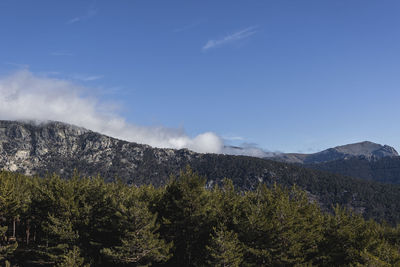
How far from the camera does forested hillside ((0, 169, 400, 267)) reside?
4109 centimetres

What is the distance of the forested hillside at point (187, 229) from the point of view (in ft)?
135

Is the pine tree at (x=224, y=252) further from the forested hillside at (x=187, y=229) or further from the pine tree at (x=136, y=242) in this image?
the pine tree at (x=136, y=242)

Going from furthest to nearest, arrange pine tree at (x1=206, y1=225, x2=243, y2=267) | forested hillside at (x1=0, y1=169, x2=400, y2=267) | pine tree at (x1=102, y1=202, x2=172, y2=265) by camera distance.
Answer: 1. forested hillside at (x1=0, y1=169, x2=400, y2=267)
2. pine tree at (x1=102, y1=202, x2=172, y2=265)
3. pine tree at (x1=206, y1=225, x2=243, y2=267)

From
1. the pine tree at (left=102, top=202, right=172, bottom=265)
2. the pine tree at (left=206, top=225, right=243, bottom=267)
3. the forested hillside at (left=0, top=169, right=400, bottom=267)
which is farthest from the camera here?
the forested hillside at (left=0, top=169, right=400, bottom=267)

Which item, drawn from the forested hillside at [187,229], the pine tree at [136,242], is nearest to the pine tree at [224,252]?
the forested hillside at [187,229]

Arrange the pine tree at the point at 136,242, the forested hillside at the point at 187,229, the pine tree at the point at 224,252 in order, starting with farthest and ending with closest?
the forested hillside at the point at 187,229
the pine tree at the point at 136,242
the pine tree at the point at 224,252

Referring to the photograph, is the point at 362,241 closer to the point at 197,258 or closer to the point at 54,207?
the point at 197,258

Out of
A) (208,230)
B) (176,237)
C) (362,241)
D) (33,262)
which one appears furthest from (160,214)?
(362,241)

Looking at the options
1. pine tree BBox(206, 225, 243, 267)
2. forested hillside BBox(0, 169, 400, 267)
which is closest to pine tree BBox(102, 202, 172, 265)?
forested hillside BBox(0, 169, 400, 267)

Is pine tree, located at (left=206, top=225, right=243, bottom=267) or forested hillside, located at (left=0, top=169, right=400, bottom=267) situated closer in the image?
pine tree, located at (left=206, top=225, right=243, bottom=267)

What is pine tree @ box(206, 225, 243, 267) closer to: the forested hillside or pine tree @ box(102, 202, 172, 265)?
the forested hillside

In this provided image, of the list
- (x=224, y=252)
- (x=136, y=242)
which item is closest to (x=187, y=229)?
(x=136, y=242)

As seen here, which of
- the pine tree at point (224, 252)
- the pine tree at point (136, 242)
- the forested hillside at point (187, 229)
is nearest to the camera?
the pine tree at point (224, 252)

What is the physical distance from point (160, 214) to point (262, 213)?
17.4 m
